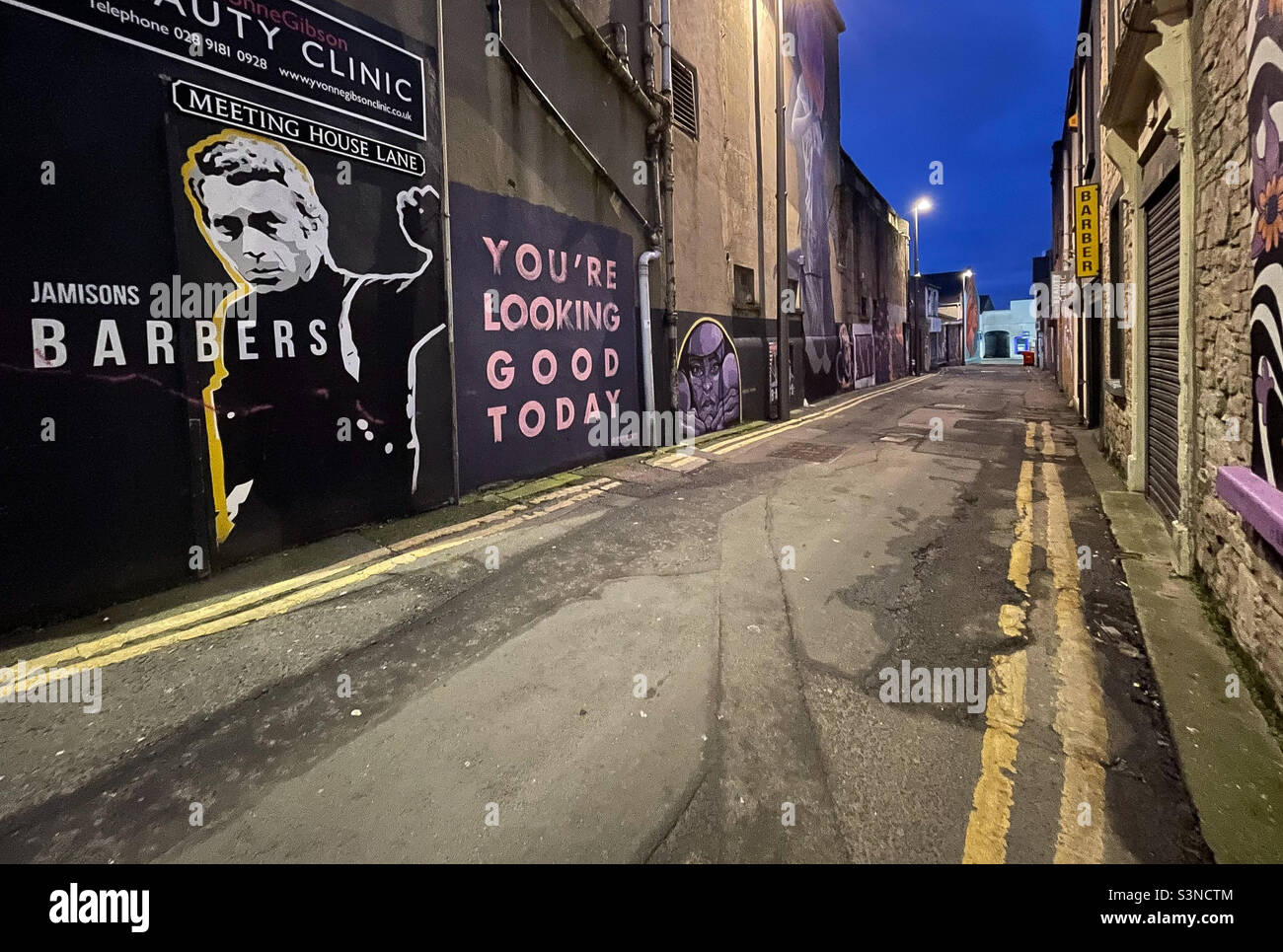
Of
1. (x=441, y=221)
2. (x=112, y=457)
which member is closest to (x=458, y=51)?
(x=441, y=221)

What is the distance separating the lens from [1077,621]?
402 centimetres

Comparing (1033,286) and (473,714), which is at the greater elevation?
(1033,286)

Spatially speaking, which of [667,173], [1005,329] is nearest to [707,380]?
[667,173]

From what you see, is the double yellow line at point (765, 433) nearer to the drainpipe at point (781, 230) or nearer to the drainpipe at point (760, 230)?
the drainpipe at point (781, 230)

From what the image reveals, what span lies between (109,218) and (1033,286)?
5384 cm

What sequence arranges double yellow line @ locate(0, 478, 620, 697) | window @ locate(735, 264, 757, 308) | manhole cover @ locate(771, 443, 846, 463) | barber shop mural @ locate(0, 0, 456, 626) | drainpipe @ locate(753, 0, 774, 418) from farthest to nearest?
drainpipe @ locate(753, 0, 774, 418)
window @ locate(735, 264, 757, 308)
manhole cover @ locate(771, 443, 846, 463)
barber shop mural @ locate(0, 0, 456, 626)
double yellow line @ locate(0, 478, 620, 697)

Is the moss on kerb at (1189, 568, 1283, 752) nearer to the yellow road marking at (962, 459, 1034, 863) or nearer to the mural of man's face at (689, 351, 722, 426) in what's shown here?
the yellow road marking at (962, 459, 1034, 863)

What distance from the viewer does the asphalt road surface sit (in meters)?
2.31

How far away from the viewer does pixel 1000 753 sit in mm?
2742

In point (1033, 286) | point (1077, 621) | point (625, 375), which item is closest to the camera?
point (1077, 621)

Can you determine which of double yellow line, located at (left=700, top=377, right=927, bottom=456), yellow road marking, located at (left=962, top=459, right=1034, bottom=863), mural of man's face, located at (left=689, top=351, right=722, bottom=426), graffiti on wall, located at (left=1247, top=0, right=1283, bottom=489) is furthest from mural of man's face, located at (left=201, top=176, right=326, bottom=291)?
mural of man's face, located at (left=689, top=351, right=722, bottom=426)

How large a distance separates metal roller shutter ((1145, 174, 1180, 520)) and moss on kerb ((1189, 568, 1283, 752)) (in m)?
1.37

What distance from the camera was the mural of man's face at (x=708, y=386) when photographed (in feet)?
39.8
